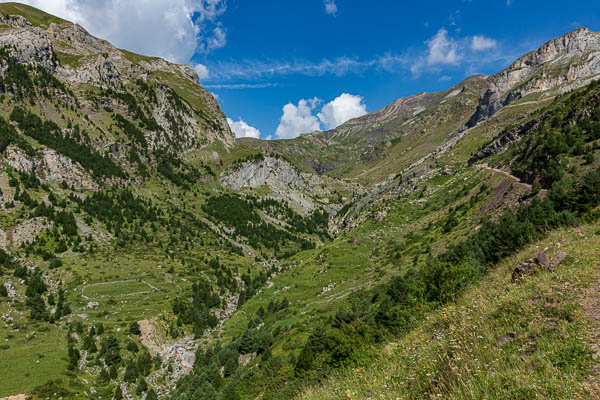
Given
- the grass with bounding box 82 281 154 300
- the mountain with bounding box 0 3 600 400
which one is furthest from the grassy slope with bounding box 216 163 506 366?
the grass with bounding box 82 281 154 300

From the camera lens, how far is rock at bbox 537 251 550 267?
44.7 ft

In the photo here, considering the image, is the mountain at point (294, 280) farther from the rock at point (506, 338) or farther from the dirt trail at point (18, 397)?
the dirt trail at point (18, 397)

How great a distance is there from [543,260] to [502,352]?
983cm

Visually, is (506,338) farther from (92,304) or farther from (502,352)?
(92,304)

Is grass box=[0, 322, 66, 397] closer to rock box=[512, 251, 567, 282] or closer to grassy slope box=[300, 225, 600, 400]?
grassy slope box=[300, 225, 600, 400]

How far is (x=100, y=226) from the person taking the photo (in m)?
122

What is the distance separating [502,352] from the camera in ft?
23.3

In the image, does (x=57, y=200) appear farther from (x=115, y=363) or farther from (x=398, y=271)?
(x=398, y=271)

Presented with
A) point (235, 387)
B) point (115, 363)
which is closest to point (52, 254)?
point (115, 363)

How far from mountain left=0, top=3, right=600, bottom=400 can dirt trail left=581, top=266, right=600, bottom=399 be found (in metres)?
0.06

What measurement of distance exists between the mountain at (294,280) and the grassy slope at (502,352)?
6 centimetres

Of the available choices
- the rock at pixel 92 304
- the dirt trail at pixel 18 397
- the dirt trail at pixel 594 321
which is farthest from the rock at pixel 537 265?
the rock at pixel 92 304

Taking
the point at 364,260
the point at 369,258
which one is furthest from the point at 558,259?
the point at 369,258

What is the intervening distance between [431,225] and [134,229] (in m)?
126
